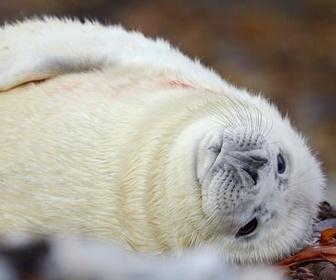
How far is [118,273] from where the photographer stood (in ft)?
4.54

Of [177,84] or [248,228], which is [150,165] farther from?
[177,84]

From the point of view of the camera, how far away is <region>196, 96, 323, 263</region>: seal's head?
3.30 metres

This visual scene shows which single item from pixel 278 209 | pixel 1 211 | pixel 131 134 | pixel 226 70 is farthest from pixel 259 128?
pixel 226 70

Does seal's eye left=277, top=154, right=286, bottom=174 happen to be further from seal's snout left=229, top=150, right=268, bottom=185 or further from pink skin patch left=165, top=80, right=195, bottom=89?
pink skin patch left=165, top=80, right=195, bottom=89

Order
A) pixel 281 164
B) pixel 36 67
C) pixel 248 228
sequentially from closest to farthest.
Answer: pixel 248 228, pixel 281 164, pixel 36 67

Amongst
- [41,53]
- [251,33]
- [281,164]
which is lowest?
[281,164]

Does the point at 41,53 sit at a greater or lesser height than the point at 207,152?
greater

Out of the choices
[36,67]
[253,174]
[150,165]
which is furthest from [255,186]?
[36,67]

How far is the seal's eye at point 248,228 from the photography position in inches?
135

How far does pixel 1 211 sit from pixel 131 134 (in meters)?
0.67

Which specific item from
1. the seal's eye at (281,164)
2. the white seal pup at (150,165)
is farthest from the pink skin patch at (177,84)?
the seal's eye at (281,164)

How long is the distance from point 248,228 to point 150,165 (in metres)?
0.49

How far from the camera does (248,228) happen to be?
3.46 m

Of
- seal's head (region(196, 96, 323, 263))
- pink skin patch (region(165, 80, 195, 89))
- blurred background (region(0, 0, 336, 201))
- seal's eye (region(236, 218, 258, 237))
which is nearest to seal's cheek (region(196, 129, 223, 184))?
seal's head (region(196, 96, 323, 263))
